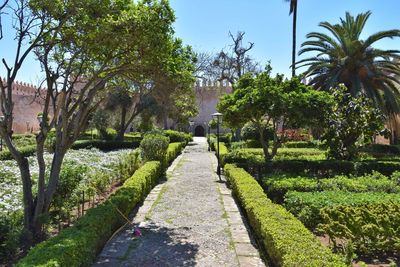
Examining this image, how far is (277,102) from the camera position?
11031mm

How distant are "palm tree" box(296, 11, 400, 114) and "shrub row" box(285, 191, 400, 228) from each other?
44.1 feet

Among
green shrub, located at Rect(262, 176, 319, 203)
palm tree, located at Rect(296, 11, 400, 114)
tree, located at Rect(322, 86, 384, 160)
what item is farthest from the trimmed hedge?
palm tree, located at Rect(296, 11, 400, 114)

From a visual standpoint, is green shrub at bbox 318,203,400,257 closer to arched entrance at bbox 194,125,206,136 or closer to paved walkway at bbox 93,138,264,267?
paved walkway at bbox 93,138,264,267

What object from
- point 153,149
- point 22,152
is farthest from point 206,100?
point 153,149

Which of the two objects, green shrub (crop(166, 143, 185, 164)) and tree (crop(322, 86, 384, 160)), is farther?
green shrub (crop(166, 143, 185, 164))

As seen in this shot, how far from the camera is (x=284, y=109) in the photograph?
11281 millimetres

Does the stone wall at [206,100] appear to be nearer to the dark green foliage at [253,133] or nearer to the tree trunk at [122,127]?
the tree trunk at [122,127]

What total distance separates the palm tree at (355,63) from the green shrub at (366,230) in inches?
597

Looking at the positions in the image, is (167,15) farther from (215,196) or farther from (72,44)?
(215,196)

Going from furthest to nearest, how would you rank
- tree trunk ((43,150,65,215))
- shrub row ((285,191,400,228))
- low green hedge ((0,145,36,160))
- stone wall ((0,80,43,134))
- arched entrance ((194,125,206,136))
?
arched entrance ((194,125,206,136)), stone wall ((0,80,43,134)), low green hedge ((0,145,36,160)), shrub row ((285,191,400,228)), tree trunk ((43,150,65,215))

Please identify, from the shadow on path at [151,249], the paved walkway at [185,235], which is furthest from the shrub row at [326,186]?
the shadow on path at [151,249]

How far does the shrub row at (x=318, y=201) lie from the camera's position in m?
6.31

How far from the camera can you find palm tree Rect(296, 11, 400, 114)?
19547 millimetres

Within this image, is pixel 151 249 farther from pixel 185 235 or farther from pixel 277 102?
pixel 277 102
